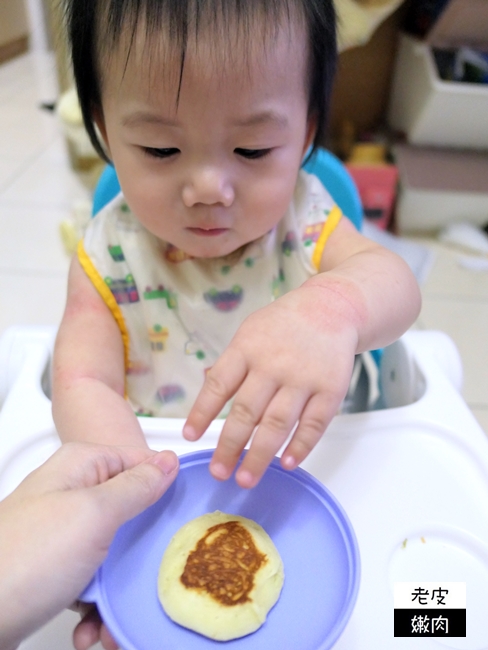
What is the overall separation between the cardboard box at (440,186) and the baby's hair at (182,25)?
901 millimetres

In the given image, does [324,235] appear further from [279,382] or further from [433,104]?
[433,104]

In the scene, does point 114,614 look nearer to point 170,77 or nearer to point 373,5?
point 170,77

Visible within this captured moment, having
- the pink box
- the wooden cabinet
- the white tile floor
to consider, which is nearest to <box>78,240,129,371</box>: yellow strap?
the white tile floor

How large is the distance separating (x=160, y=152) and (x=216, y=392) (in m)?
0.20

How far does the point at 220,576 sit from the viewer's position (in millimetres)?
328

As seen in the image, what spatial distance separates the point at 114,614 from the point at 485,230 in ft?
4.57

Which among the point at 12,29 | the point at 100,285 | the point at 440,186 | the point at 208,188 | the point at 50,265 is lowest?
the point at 50,265

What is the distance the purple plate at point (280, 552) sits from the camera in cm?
30

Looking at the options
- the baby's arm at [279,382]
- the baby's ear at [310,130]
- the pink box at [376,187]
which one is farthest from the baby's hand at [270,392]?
the pink box at [376,187]

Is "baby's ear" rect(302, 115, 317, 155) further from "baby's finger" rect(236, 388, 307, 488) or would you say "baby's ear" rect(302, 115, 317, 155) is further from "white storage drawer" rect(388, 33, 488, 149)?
"white storage drawer" rect(388, 33, 488, 149)

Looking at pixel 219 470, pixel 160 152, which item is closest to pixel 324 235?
pixel 160 152

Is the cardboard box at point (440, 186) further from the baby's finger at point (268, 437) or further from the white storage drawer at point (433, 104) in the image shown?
the baby's finger at point (268, 437)

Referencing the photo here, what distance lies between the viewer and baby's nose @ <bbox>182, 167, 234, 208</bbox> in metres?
0.40

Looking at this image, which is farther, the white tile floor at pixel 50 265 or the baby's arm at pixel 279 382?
the white tile floor at pixel 50 265
